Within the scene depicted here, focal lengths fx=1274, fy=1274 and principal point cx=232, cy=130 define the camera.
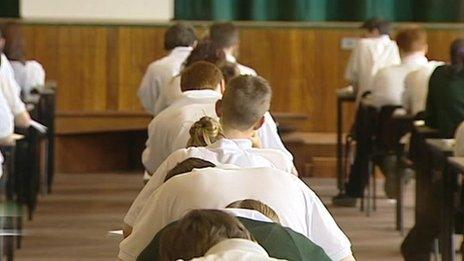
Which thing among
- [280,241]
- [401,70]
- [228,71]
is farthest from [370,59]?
[280,241]

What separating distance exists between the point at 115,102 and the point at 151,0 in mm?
1066

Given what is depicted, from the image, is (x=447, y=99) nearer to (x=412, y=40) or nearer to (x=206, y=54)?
(x=206, y=54)

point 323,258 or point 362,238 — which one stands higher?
point 323,258

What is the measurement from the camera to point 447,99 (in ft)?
25.1

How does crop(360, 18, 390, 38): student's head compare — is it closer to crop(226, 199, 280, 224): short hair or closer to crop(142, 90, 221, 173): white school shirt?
crop(142, 90, 221, 173): white school shirt

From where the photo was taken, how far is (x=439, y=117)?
7.70 metres

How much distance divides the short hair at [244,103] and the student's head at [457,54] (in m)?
3.10

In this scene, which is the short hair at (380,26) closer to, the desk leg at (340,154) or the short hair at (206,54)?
the desk leg at (340,154)

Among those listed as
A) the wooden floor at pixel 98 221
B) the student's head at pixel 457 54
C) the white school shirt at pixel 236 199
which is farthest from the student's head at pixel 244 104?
the student's head at pixel 457 54

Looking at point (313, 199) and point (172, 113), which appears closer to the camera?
point (313, 199)

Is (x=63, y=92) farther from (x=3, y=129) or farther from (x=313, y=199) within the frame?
(x=313, y=199)

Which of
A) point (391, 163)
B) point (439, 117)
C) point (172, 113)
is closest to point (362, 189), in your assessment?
point (391, 163)

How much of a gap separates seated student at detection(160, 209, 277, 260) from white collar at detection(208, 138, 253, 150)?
179 cm

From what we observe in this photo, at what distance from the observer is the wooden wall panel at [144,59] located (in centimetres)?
1244
